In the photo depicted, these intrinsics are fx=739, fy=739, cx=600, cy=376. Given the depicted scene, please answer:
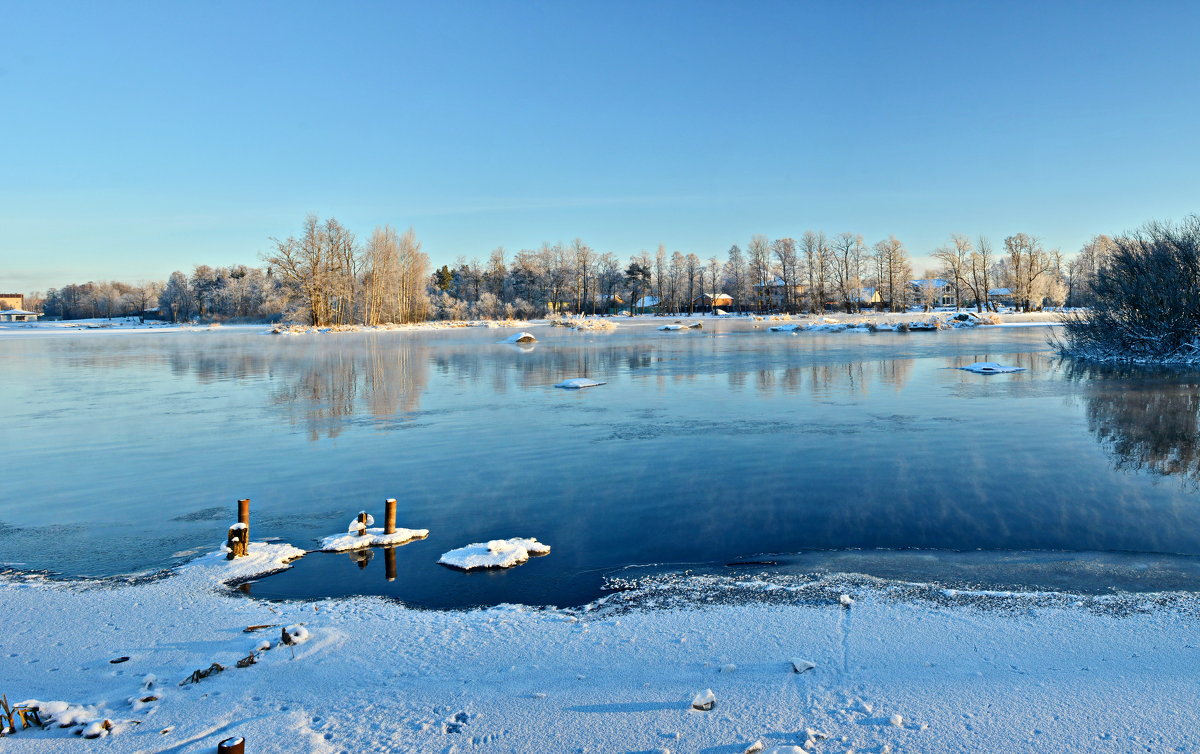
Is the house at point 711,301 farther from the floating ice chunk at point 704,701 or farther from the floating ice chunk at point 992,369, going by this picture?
the floating ice chunk at point 704,701

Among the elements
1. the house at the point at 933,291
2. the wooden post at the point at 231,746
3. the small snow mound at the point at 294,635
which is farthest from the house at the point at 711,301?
the wooden post at the point at 231,746

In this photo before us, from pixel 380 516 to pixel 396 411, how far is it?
9737mm

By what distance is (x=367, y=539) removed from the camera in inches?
323

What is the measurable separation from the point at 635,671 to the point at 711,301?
125096 millimetres

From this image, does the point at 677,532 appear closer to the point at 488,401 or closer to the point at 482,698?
the point at 482,698

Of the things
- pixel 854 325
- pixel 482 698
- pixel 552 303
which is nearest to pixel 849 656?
pixel 482 698

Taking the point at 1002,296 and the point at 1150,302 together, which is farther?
the point at 1002,296

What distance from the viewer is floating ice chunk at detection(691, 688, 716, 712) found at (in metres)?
4.62

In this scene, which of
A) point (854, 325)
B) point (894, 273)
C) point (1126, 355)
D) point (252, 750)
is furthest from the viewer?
point (894, 273)

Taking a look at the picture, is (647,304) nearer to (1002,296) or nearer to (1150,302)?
(1002,296)

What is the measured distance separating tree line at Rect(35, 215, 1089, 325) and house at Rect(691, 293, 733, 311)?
25 cm

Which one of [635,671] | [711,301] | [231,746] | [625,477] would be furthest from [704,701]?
[711,301]

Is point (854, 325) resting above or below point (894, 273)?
below

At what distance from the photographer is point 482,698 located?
4.83 metres
